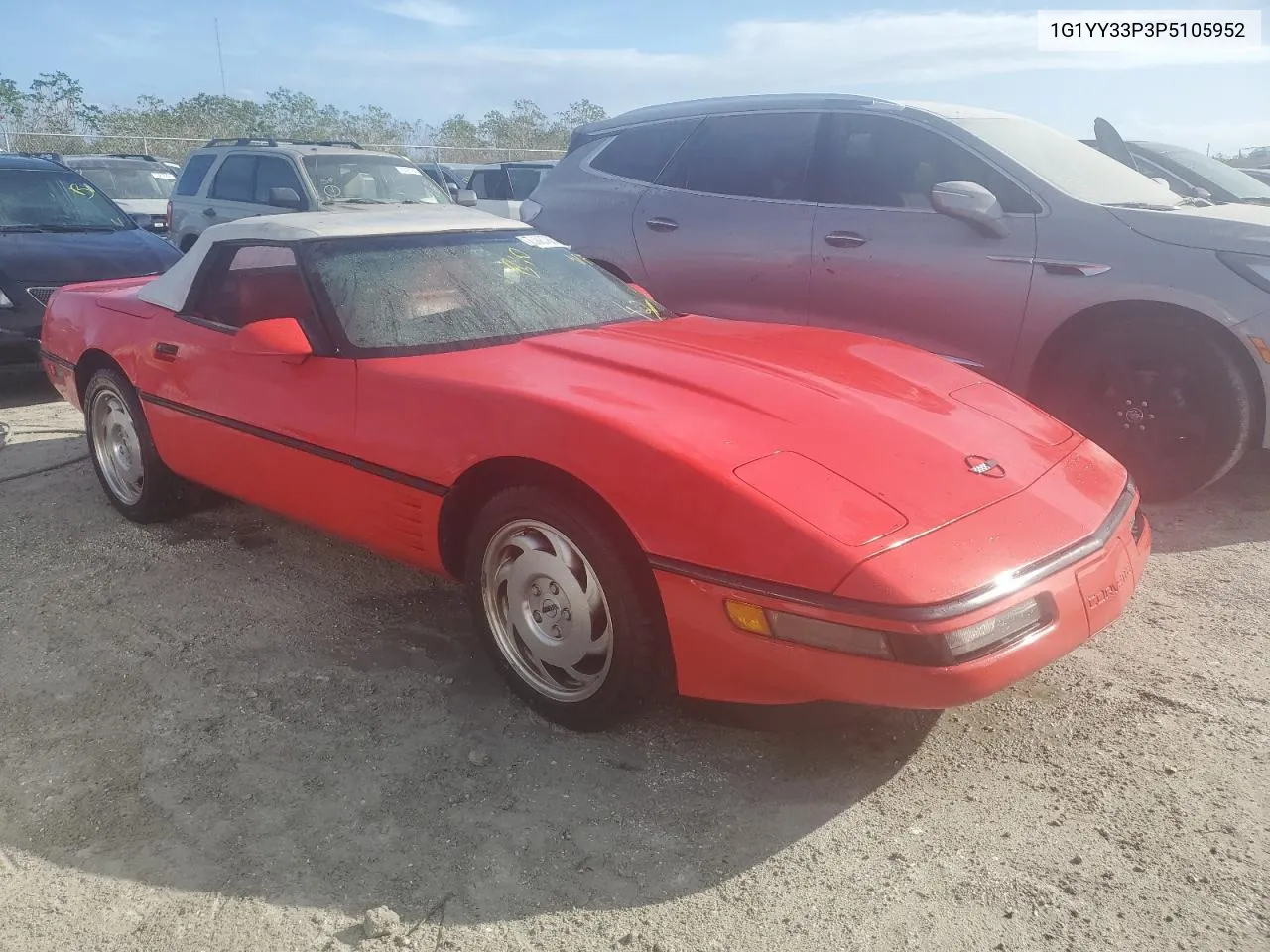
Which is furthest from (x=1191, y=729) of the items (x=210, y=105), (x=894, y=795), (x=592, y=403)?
(x=210, y=105)

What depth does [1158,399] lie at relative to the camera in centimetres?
425

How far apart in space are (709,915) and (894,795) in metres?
0.60

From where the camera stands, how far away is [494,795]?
2.36 meters

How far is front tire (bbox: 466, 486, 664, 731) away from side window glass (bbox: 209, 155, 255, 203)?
8.64 meters

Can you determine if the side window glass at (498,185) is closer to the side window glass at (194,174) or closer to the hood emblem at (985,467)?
the side window glass at (194,174)

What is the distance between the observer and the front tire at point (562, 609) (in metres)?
2.37

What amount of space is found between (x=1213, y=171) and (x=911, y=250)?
16.5ft

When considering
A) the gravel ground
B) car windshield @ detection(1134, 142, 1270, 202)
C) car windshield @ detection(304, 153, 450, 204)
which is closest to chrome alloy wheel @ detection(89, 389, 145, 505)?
the gravel ground

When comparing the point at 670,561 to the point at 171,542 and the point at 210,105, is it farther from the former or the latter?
the point at 210,105

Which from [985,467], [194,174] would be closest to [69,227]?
[194,174]

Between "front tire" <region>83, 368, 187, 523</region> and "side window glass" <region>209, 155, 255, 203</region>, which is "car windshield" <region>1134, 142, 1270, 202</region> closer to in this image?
"front tire" <region>83, 368, 187, 523</region>

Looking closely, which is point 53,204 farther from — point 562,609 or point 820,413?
point 820,413

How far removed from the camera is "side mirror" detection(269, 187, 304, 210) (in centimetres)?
930

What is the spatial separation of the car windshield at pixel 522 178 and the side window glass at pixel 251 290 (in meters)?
12.1
